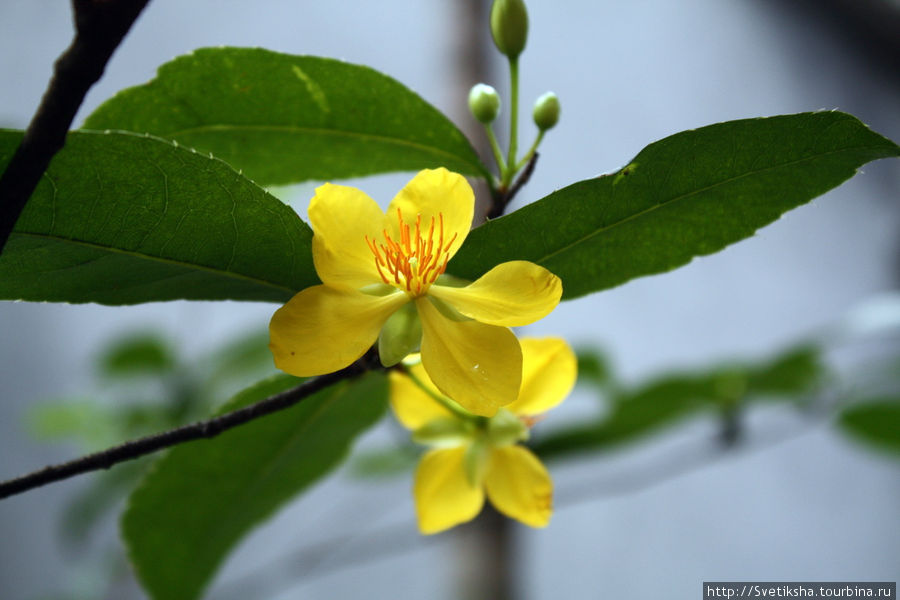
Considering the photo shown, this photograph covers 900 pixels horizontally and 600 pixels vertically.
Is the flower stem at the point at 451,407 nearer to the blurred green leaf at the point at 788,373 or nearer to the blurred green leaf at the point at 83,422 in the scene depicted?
the blurred green leaf at the point at 788,373

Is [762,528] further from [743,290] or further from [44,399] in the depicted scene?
[44,399]

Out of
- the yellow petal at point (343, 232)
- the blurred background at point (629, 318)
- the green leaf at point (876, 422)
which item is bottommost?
the yellow petal at point (343, 232)

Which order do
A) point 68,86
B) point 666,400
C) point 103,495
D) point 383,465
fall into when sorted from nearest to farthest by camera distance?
point 68,86, point 666,400, point 103,495, point 383,465

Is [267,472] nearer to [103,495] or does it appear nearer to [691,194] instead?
A: [691,194]

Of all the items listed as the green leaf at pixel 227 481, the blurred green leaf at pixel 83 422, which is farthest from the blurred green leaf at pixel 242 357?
the green leaf at pixel 227 481

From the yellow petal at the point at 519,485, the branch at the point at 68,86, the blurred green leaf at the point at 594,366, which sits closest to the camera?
the branch at the point at 68,86

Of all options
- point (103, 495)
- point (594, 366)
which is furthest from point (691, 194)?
point (103, 495)
